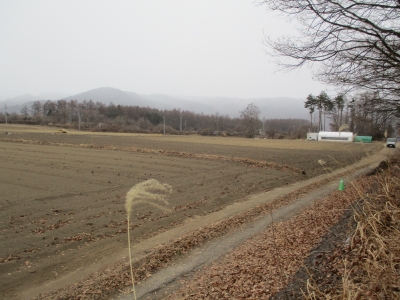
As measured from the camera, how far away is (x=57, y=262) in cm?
707

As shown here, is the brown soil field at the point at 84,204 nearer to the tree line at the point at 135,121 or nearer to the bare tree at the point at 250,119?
the tree line at the point at 135,121

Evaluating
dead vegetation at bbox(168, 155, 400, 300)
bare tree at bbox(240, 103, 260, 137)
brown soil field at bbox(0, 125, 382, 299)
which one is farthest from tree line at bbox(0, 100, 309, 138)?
Answer: dead vegetation at bbox(168, 155, 400, 300)

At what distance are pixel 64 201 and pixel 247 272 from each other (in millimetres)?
10177

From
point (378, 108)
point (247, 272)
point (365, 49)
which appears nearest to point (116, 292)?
point (247, 272)

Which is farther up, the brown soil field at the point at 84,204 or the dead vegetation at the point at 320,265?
the dead vegetation at the point at 320,265

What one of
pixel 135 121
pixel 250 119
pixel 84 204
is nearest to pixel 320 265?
pixel 84 204

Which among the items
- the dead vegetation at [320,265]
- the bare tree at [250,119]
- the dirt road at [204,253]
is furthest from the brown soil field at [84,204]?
the bare tree at [250,119]

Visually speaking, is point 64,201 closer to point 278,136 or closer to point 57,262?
point 57,262

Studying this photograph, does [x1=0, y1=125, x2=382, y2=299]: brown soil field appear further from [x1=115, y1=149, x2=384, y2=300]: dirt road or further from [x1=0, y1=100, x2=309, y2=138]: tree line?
[x1=0, y1=100, x2=309, y2=138]: tree line

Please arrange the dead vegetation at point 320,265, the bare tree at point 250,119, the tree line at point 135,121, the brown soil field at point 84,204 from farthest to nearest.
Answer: the bare tree at point 250,119 < the tree line at point 135,121 < the brown soil field at point 84,204 < the dead vegetation at point 320,265

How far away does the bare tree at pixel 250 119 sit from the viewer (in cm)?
14438

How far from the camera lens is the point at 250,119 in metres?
147

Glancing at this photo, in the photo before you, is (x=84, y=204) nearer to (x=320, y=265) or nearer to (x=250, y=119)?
(x=320, y=265)

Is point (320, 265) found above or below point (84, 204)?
above
